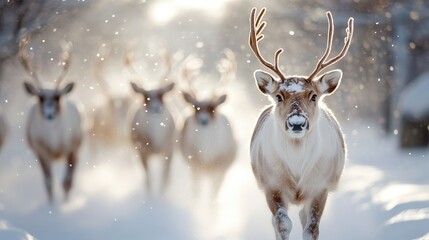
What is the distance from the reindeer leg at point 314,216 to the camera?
718cm

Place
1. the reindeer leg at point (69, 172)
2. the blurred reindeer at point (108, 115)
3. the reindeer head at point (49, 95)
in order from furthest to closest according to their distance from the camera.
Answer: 1. the blurred reindeer at point (108, 115)
2. the reindeer head at point (49, 95)
3. the reindeer leg at point (69, 172)

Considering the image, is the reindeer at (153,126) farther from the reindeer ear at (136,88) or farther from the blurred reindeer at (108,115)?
the blurred reindeer at (108,115)

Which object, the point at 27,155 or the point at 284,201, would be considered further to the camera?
the point at 27,155

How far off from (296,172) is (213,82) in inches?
832

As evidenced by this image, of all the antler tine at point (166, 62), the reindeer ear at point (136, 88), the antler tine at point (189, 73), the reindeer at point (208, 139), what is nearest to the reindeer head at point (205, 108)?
the reindeer at point (208, 139)

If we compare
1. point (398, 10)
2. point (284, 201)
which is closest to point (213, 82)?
point (398, 10)

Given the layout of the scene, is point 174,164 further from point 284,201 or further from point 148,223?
point 284,201

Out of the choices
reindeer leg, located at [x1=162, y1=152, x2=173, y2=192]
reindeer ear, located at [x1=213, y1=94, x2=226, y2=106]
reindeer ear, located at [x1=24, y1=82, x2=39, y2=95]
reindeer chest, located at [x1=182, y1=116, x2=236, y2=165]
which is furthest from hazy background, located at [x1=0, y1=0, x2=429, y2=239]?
reindeer ear, located at [x1=24, y1=82, x2=39, y2=95]

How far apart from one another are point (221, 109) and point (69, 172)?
86.7 inches

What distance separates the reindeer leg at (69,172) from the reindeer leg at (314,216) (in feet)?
18.1

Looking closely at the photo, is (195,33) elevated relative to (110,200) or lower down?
elevated

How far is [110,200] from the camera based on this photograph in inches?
455

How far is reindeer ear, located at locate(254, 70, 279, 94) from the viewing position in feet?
24.3

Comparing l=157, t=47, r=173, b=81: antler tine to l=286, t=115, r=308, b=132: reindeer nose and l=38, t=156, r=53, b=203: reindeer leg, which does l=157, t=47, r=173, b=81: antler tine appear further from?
l=286, t=115, r=308, b=132: reindeer nose
